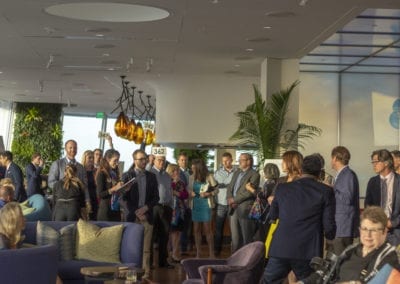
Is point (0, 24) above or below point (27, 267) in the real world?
above

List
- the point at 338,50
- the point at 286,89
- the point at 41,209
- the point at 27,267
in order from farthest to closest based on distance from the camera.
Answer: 1. the point at 338,50
2. the point at 286,89
3. the point at 41,209
4. the point at 27,267

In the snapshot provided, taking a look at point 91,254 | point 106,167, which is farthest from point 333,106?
point 91,254

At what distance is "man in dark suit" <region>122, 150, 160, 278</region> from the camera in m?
9.76

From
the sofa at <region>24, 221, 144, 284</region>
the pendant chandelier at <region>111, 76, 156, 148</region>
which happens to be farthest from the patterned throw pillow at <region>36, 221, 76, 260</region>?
the pendant chandelier at <region>111, 76, 156, 148</region>

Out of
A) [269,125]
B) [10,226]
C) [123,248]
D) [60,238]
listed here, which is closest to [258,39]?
[269,125]

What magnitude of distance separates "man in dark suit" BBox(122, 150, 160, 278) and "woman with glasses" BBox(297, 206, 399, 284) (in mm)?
5068

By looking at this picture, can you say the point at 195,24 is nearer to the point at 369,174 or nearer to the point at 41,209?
the point at 41,209

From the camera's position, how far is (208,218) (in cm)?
1216

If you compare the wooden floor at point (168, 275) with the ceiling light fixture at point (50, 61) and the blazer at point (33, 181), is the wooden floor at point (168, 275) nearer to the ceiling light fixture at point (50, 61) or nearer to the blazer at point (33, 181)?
the blazer at point (33, 181)

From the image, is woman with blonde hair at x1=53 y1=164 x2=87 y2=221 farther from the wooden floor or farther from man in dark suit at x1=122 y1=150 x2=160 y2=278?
the wooden floor

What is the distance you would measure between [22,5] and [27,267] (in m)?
5.25

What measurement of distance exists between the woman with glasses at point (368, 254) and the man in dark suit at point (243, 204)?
5962 mm

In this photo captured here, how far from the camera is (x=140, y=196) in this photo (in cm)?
983

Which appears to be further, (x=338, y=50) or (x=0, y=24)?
(x=338, y=50)
